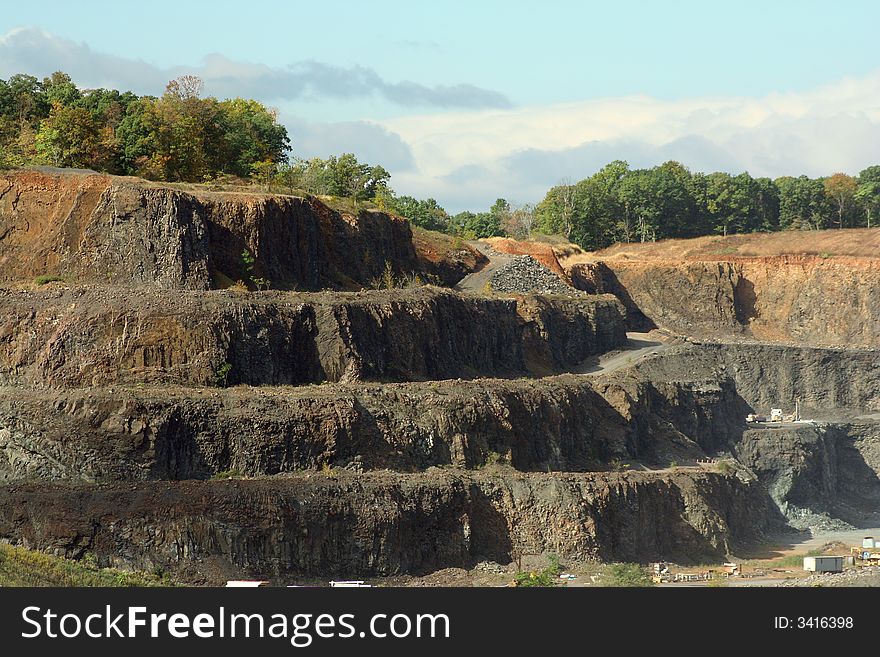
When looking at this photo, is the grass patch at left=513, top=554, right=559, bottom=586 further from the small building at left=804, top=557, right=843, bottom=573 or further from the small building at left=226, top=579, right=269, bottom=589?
the small building at left=804, top=557, right=843, bottom=573

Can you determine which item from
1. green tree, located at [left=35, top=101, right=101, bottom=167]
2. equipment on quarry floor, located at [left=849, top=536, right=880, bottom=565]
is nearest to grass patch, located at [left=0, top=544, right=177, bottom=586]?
equipment on quarry floor, located at [left=849, top=536, right=880, bottom=565]

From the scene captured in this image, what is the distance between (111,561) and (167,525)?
235cm

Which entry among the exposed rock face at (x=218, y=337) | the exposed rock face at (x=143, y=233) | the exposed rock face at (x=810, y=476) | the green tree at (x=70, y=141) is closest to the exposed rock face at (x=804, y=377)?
the exposed rock face at (x=810, y=476)

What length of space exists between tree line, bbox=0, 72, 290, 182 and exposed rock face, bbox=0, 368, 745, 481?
22.9m

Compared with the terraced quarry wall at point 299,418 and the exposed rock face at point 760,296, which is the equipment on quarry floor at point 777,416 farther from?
the exposed rock face at point 760,296

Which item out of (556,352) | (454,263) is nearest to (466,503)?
(556,352)

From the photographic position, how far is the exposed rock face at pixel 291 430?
222 feet

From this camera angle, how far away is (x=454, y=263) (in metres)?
120

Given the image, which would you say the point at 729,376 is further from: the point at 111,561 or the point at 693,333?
the point at 111,561

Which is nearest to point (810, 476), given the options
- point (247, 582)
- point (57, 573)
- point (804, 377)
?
point (804, 377)

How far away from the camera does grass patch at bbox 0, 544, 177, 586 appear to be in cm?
5697

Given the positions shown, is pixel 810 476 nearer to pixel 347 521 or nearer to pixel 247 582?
pixel 347 521

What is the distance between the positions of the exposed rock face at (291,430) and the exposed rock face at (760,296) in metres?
64.1

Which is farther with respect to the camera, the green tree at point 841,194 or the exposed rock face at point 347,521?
the green tree at point 841,194
